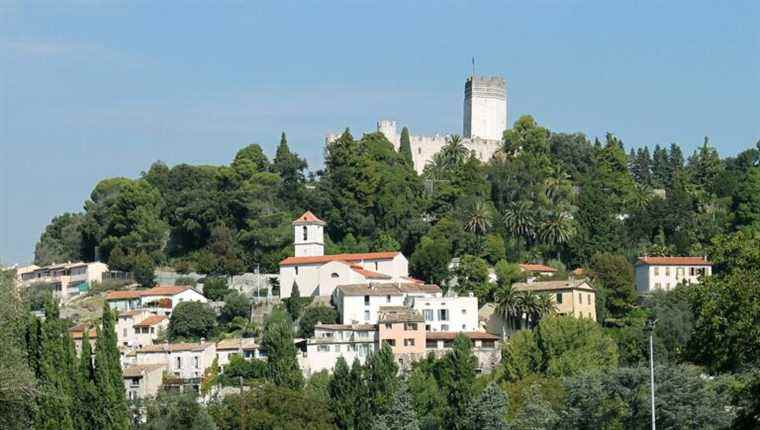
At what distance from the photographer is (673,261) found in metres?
105

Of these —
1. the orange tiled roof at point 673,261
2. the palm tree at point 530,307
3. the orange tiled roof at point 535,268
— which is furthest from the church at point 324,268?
the orange tiled roof at point 673,261

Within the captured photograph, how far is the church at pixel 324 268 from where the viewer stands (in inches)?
3898

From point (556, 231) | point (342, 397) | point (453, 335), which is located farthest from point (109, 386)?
point (556, 231)

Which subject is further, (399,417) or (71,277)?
(71,277)

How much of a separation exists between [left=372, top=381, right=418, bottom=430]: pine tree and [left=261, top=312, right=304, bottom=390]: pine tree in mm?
6752

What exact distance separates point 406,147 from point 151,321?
1102 inches

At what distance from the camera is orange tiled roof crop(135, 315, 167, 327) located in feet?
329

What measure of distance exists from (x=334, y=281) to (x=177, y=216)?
53.6ft

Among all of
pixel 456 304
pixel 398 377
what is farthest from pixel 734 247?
pixel 456 304

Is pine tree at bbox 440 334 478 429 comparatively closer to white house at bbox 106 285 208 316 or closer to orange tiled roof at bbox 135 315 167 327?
orange tiled roof at bbox 135 315 167 327

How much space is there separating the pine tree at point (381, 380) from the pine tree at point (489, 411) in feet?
15.1

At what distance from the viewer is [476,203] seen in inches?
4306

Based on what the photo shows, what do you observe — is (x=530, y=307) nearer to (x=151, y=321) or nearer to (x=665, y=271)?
(x=665, y=271)

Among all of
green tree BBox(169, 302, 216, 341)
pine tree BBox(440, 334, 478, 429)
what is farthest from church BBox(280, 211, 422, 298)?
pine tree BBox(440, 334, 478, 429)
